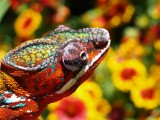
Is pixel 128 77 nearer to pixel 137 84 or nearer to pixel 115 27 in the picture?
pixel 137 84

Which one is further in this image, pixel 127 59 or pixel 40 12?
pixel 40 12

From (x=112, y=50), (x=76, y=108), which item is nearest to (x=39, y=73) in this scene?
(x=76, y=108)

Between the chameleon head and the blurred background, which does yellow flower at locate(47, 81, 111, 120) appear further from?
the chameleon head

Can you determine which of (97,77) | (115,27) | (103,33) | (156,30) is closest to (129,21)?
(115,27)

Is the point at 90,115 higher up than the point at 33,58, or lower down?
higher up

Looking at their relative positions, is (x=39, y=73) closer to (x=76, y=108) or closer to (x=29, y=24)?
(x=76, y=108)

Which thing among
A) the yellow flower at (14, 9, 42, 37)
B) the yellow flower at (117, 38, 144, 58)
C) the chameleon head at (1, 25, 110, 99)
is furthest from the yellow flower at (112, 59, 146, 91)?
the chameleon head at (1, 25, 110, 99)

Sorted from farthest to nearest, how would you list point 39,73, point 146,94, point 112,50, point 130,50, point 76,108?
point 112,50 < point 130,50 < point 146,94 < point 76,108 < point 39,73
